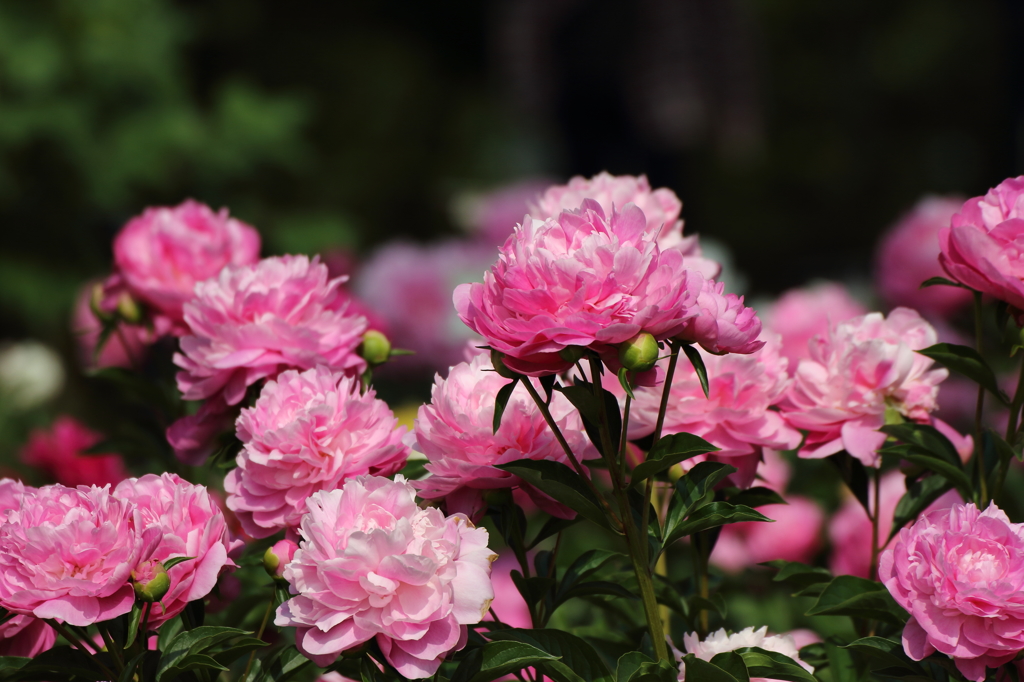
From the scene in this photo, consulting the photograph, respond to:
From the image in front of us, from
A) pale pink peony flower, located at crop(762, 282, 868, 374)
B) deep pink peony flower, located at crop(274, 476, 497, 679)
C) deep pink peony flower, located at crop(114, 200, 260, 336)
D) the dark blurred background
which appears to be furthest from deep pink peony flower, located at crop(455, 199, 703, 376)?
the dark blurred background

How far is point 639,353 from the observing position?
645mm

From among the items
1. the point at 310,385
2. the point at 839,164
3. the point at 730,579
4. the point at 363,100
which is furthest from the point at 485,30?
the point at 310,385

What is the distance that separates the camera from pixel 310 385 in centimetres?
80

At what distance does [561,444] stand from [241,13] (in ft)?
22.2

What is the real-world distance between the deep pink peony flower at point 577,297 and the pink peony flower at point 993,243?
0.84 feet

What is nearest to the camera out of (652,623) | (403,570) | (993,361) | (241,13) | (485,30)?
(403,570)

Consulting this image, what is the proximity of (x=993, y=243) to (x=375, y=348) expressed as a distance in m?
0.54

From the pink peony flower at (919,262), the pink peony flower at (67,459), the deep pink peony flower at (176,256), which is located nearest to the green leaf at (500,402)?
the deep pink peony flower at (176,256)

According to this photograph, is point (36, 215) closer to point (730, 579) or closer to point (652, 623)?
point (730, 579)

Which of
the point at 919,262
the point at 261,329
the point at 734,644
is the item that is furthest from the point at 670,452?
the point at 919,262

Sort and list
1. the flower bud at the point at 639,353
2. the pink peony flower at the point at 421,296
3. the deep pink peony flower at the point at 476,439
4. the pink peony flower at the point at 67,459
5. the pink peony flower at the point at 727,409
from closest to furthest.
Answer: the flower bud at the point at 639,353 < the deep pink peony flower at the point at 476,439 < the pink peony flower at the point at 727,409 < the pink peony flower at the point at 67,459 < the pink peony flower at the point at 421,296

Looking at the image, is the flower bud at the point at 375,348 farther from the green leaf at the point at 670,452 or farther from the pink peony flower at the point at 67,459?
the pink peony flower at the point at 67,459

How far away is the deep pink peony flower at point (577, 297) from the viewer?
2.12 feet

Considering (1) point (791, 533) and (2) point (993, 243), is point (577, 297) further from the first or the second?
(1) point (791, 533)
